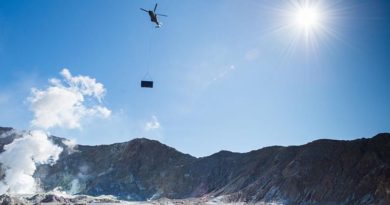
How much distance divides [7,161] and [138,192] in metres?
39.2

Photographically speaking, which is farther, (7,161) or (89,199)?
(7,161)

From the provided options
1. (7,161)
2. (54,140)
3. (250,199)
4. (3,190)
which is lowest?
(250,199)

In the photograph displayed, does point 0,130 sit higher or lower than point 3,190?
higher

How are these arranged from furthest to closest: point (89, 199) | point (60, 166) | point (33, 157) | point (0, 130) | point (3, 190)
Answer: point (0, 130), point (60, 166), point (33, 157), point (3, 190), point (89, 199)

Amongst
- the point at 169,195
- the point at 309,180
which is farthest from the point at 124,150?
the point at 309,180

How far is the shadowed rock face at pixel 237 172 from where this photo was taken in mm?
92688

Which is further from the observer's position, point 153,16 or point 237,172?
point 237,172

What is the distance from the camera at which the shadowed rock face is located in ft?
304

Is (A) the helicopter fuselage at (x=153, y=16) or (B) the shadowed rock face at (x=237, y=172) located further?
(B) the shadowed rock face at (x=237, y=172)

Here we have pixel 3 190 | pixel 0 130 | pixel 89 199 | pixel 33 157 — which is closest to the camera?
pixel 89 199

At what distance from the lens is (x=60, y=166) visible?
14275 centimetres

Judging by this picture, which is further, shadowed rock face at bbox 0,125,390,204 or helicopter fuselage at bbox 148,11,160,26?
shadowed rock face at bbox 0,125,390,204

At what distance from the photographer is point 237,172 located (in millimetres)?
125625

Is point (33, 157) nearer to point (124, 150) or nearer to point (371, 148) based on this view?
point (124, 150)
